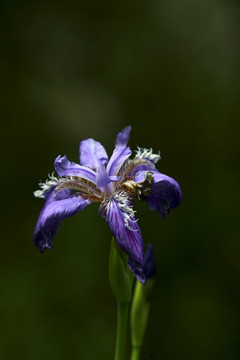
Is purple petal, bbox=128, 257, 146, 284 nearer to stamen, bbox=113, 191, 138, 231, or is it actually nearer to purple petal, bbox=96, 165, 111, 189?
stamen, bbox=113, 191, 138, 231

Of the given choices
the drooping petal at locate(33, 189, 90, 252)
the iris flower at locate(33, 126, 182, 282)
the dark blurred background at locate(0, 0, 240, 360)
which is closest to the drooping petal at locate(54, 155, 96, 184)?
the iris flower at locate(33, 126, 182, 282)

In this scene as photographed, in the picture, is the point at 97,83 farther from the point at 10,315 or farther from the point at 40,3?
the point at 10,315

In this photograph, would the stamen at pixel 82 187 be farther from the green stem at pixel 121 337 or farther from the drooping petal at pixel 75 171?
the green stem at pixel 121 337

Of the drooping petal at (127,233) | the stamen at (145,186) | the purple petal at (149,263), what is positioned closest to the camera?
the drooping petal at (127,233)

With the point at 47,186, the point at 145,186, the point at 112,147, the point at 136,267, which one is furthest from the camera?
the point at 112,147

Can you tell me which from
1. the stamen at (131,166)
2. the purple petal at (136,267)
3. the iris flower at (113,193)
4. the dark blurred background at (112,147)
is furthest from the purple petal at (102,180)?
the dark blurred background at (112,147)

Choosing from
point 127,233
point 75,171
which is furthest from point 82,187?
point 127,233

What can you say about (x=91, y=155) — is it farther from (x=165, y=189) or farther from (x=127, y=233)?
(x=127, y=233)

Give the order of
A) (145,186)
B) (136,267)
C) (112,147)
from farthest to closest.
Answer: (112,147)
(145,186)
(136,267)

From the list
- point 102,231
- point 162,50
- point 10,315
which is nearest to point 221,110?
point 162,50
